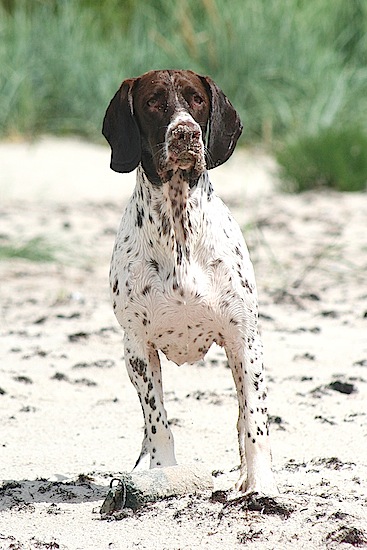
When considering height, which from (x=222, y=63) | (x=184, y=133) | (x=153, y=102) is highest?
(x=222, y=63)

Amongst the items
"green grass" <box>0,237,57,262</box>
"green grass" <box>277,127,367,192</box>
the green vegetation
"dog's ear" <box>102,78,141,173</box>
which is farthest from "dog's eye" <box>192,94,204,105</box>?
the green vegetation

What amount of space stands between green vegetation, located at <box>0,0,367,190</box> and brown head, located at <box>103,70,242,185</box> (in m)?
8.04

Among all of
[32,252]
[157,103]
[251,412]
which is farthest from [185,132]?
[32,252]

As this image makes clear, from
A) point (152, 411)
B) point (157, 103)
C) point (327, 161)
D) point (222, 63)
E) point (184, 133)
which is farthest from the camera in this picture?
point (222, 63)

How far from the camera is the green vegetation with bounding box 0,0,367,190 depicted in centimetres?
1262

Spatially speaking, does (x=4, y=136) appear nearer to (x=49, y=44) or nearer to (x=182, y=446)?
(x=49, y=44)

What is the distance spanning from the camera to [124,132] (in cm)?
410

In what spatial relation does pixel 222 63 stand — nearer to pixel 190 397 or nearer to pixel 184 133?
pixel 190 397

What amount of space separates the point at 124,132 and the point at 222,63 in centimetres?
896

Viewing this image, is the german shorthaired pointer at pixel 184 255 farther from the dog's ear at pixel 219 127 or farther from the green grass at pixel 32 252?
the green grass at pixel 32 252

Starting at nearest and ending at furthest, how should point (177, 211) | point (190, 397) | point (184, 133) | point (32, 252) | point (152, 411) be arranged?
point (184, 133)
point (177, 211)
point (152, 411)
point (190, 397)
point (32, 252)

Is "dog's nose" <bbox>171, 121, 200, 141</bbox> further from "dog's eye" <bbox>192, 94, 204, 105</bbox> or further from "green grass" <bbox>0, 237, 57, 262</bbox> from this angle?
"green grass" <bbox>0, 237, 57, 262</bbox>

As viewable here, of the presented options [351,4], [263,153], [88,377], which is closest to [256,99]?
[263,153]

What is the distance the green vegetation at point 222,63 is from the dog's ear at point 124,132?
8.07 meters
